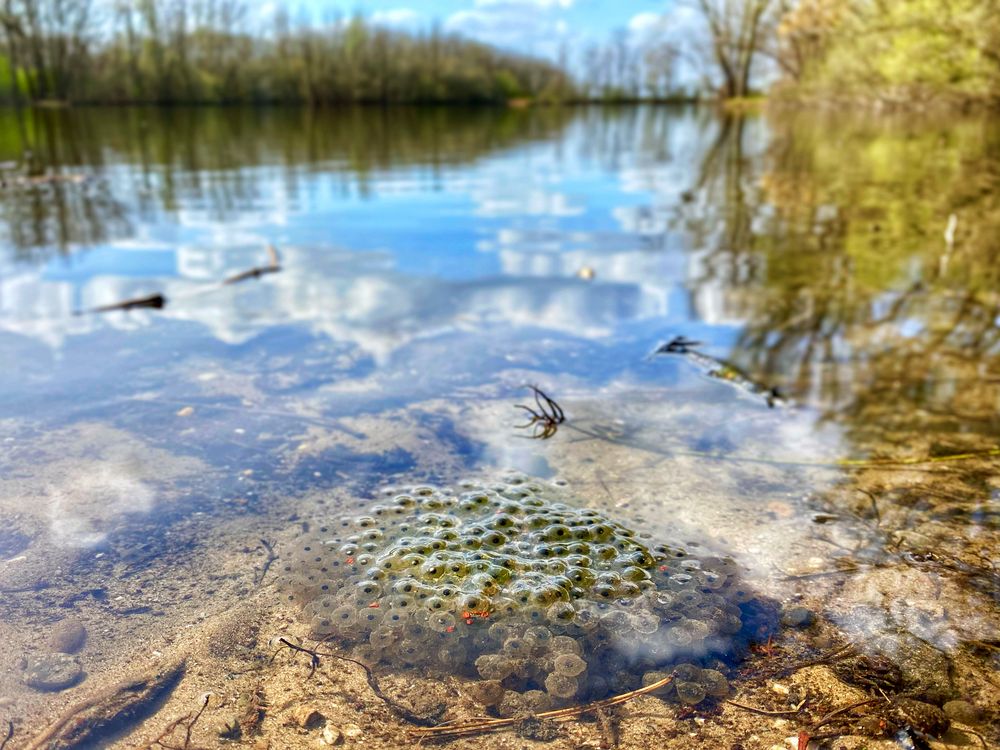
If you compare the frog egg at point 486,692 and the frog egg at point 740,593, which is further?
the frog egg at point 740,593

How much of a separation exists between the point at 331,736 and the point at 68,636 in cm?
91

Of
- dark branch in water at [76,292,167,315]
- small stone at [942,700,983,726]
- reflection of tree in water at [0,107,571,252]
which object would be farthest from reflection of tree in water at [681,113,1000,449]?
reflection of tree in water at [0,107,571,252]

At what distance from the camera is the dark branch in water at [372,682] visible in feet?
6.53

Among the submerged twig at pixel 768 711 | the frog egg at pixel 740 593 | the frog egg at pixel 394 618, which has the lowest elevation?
the submerged twig at pixel 768 711

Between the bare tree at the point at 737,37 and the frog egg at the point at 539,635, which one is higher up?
the bare tree at the point at 737,37

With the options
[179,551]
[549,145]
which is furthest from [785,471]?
[549,145]

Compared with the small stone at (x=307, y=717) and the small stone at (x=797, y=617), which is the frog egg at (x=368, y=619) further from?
the small stone at (x=797, y=617)

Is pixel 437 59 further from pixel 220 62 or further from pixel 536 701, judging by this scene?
pixel 536 701

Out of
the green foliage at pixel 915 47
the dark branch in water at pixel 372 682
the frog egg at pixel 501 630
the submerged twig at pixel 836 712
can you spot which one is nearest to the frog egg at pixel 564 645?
the frog egg at pixel 501 630

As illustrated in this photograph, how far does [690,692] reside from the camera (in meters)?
2.07

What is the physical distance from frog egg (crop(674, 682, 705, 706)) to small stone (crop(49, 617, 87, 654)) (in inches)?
67.7

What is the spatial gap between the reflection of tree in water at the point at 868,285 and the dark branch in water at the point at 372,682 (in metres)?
2.55

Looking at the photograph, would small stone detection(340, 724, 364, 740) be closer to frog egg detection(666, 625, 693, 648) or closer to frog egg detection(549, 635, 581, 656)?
frog egg detection(549, 635, 581, 656)

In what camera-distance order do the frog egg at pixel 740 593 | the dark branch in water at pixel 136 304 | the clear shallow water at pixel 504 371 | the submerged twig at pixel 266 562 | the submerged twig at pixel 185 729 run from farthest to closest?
the dark branch in water at pixel 136 304, the clear shallow water at pixel 504 371, the submerged twig at pixel 266 562, the frog egg at pixel 740 593, the submerged twig at pixel 185 729
